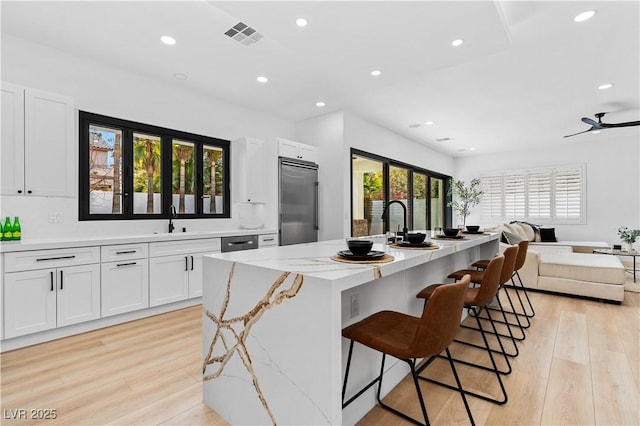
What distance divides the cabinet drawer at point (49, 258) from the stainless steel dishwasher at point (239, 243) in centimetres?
143

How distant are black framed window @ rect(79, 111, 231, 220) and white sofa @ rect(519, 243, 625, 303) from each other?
4640mm

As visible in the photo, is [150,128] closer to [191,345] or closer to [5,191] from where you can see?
[5,191]

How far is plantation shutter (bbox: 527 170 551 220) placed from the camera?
8258 millimetres

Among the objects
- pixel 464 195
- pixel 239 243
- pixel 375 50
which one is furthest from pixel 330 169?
pixel 375 50

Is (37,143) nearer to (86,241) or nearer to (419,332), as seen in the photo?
(86,241)

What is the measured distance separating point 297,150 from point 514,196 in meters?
6.75

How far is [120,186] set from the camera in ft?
12.7

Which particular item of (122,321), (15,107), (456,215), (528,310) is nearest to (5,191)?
(15,107)

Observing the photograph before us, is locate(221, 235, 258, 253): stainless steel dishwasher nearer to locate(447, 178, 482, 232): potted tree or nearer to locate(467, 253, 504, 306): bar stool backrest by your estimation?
locate(447, 178, 482, 232): potted tree

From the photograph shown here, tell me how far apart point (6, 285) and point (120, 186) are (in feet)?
5.08

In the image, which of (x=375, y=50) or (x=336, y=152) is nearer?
(x=375, y=50)

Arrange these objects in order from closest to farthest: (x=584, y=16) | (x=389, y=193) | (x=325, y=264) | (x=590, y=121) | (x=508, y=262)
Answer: (x=325, y=264) < (x=508, y=262) < (x=584, y=16) < (x=590, y=121) < (x=389, y=193)

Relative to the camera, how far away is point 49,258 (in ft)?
9.36

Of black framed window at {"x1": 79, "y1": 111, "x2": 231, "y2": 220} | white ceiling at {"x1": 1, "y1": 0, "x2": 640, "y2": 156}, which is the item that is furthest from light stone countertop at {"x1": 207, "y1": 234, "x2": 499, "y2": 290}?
black framed window at {"x1": 79, "y1": 111, "x2": 231, "y2": 220}
